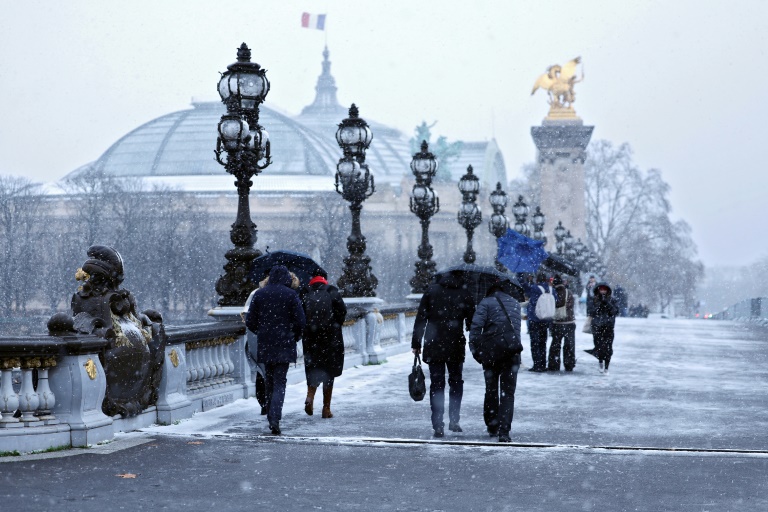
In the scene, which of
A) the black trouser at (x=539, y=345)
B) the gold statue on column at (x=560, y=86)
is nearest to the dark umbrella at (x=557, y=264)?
the black trouser at (x=539, y=345)

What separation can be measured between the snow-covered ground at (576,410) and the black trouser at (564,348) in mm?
313

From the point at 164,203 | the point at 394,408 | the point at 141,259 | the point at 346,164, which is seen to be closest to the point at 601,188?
the point at 164,203

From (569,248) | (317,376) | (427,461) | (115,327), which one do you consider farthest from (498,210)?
(427,461)

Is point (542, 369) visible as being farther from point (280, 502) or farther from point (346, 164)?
point (280, 502)

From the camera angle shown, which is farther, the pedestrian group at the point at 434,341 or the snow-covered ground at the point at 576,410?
the snow-covered ground at the point at 576,410

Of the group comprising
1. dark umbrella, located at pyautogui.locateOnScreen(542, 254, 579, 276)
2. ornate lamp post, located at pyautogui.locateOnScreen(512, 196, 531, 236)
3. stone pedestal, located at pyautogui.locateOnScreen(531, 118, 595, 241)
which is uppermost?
stone pedestal, located at pyautogui.locateOnScreen(531, 118, 595, 241)

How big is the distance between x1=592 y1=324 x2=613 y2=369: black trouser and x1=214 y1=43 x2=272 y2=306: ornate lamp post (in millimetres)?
6619

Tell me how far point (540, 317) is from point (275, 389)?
10273 millimetres

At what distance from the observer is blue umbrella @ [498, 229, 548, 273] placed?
32.9 m

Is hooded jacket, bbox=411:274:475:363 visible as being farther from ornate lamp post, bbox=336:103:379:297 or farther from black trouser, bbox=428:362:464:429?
ornate lamp post, bbox=336:103:379:297

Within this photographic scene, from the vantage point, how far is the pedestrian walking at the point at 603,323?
22.8 metres

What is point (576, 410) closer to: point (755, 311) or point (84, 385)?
point (84, 385)

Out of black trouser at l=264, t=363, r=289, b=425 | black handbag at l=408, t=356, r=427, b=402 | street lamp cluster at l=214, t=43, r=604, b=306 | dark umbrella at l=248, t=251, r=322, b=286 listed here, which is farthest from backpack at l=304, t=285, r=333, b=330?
street lamp cluster at l=214, t=43, r=604, b=306

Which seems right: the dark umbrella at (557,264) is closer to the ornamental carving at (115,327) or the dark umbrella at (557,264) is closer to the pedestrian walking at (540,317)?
the pedestrian walking at (540,317)
